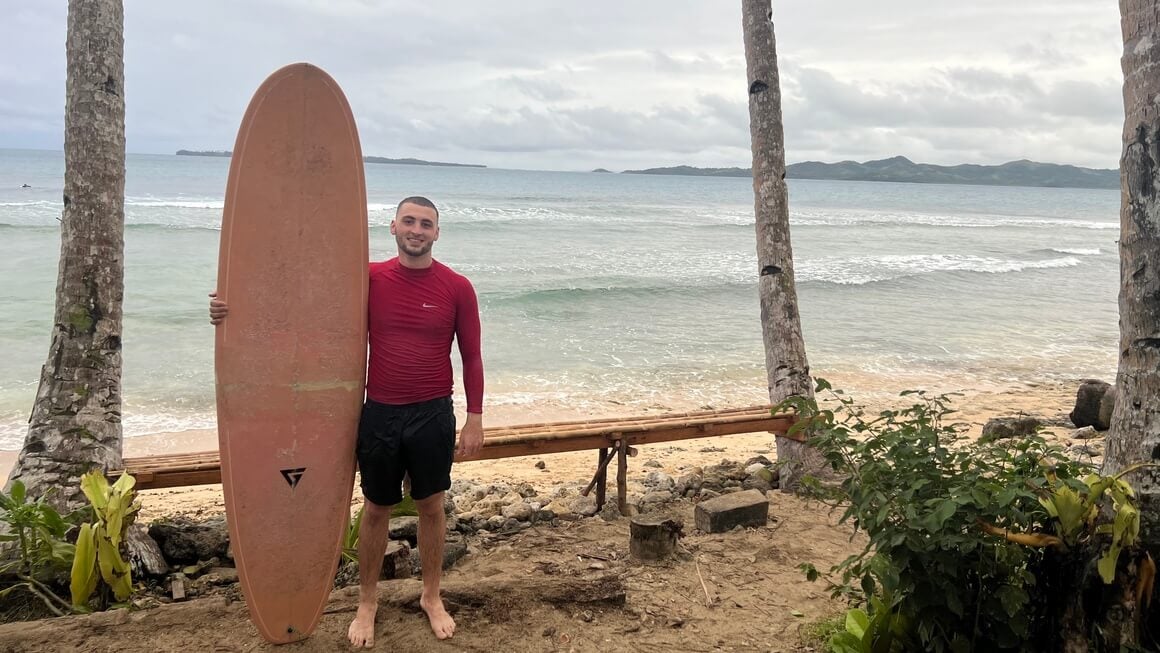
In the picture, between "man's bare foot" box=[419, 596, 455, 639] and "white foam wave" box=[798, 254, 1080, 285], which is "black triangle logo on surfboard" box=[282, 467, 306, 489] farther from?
"white foam wave" box=[798, 254, 1080, 285]

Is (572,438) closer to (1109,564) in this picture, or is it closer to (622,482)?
(622,482)

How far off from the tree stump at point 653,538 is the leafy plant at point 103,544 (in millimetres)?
2218

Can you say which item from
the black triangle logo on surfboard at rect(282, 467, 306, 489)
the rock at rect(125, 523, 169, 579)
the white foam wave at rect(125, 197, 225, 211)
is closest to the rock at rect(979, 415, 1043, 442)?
the black triangle logo on surfboard at rect(282, 467, 306, 489)

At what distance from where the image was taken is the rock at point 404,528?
13.9 ft

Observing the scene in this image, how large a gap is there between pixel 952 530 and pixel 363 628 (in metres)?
2.07

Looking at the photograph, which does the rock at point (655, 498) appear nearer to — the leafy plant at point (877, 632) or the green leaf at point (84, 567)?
the leafy plant at point (877, 632)

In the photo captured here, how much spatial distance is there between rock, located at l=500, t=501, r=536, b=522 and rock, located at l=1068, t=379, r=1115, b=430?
616cm

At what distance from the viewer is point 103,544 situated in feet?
10.5

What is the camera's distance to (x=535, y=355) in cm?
1127

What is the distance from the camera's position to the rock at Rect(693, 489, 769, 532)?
450cm

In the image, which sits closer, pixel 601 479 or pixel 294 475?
pixel 294 475

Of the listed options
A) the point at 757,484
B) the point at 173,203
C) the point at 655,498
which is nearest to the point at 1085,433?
the point at 757,484

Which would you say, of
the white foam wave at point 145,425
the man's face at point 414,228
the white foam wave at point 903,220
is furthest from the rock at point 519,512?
the white foam wave at point 903,220

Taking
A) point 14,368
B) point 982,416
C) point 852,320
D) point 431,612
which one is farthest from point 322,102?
point 852,320
